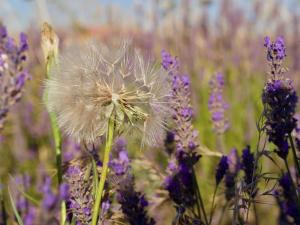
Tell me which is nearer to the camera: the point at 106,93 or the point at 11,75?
the point at 106,93

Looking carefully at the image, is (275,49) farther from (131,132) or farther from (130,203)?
(130,203)

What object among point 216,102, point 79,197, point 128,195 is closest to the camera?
point 79,197

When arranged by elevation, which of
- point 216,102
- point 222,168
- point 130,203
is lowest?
point 130,203

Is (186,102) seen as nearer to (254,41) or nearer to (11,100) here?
(11,100)

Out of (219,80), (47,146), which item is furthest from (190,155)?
(47,146)

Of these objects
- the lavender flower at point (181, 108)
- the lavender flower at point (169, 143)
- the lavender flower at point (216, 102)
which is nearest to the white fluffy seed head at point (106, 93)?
the lavender flower at point (181, 108)

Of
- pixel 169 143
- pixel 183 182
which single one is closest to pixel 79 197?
pixel 183 182

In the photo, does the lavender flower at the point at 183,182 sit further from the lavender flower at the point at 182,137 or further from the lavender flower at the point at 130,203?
the lavender flower at the point at 130,203
